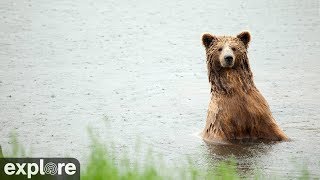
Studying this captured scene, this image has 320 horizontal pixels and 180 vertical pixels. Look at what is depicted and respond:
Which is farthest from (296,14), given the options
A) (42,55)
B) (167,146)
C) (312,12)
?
(167,146)

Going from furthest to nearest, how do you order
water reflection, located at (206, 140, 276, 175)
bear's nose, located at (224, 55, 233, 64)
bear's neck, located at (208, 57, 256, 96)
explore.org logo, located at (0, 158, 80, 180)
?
bear's neck, located at (208, 57, 256, 96) → bear's nose, located at (224, 55, 233, 64) → water reflection, located at (206, 140, 276, 175) → explore.org logo, located at (0, 158, 80, 180)

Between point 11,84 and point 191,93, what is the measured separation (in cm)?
307

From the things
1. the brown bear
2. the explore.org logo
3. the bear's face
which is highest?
the bear's face

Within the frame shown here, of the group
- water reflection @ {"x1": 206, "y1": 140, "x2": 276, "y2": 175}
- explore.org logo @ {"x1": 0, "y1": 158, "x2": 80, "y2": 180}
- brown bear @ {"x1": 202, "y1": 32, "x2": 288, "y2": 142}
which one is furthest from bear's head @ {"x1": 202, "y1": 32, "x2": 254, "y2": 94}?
explore.org logo @ {"x1": 0, "y1": 158, "x2": 80, "y2": 180}

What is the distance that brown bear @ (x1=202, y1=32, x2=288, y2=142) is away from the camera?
12.1 meters

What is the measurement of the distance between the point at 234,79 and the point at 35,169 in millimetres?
4208

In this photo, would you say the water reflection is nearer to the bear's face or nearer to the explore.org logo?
the bear's face

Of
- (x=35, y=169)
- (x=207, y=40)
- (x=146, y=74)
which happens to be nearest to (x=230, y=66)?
(x=207, y=40)

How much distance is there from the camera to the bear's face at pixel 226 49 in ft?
39.6

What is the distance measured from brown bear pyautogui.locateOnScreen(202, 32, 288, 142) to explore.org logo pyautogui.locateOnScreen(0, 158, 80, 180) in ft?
11.6

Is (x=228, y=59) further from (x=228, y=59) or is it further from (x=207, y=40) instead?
(x=207, y=40)

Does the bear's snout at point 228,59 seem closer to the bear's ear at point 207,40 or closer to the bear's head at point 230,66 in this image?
the bear's head at point 230,66

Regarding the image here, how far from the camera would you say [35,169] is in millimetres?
8781

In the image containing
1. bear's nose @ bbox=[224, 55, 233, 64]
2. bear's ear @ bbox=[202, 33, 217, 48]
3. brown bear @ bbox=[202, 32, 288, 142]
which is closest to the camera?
bear's nose @ bbox=[224, 55, 233, 64]
